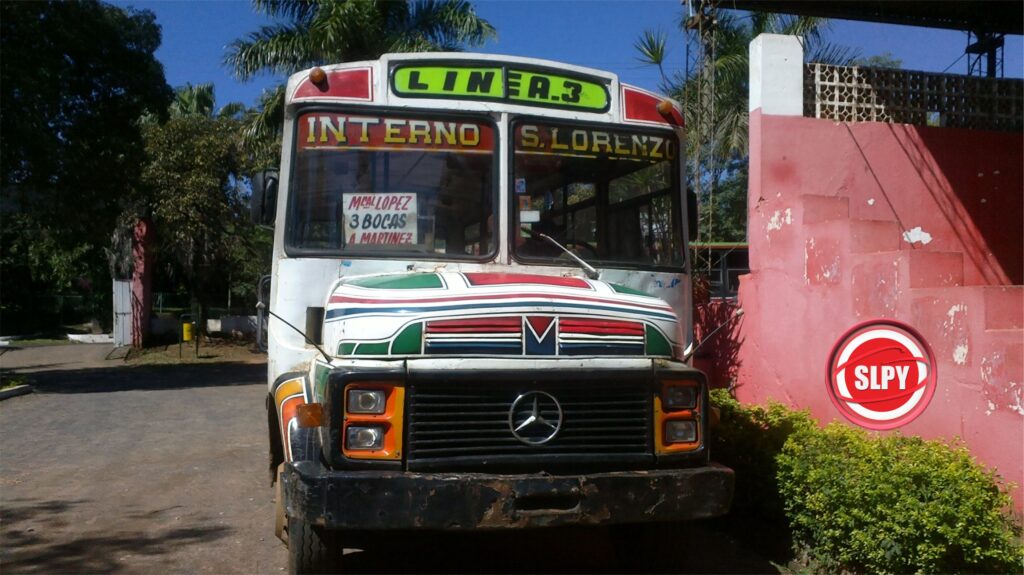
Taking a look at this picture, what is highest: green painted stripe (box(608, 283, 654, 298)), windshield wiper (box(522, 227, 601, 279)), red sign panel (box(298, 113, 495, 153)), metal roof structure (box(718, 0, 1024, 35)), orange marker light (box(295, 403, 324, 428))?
metal roof structure (box(718, 0, 1024, 35))

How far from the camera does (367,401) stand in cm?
390

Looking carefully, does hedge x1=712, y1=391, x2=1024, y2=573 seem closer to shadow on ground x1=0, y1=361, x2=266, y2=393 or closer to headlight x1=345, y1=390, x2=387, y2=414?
headlight x1=345, y1=390, x2=387, y2=414

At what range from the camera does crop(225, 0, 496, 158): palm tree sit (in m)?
17.9

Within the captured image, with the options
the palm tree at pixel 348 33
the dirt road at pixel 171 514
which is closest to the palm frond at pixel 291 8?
the palm tree at pixel 348 33

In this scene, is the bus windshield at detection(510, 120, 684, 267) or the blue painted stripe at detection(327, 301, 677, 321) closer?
the blue painted stripe at detection(327, 301, 677, 321)

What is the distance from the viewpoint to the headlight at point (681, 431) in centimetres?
429

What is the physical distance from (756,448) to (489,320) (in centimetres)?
263

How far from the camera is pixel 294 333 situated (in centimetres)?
500

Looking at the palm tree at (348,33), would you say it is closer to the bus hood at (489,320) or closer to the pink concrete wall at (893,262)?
the pink concrete wall at (893,262)

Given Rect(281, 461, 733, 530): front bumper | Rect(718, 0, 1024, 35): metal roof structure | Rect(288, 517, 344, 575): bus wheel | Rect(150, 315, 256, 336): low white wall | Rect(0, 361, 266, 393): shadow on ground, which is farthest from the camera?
Rect(150, 315, 256, 336): low white wall

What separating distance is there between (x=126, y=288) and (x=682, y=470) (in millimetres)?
24435

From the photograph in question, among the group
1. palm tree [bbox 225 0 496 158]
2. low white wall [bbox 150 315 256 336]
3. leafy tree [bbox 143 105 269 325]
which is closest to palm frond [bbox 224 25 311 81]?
palm tree [bbox 225 0 496 158]

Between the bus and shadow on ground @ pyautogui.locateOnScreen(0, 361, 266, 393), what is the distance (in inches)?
468

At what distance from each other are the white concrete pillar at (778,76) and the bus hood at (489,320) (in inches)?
149
